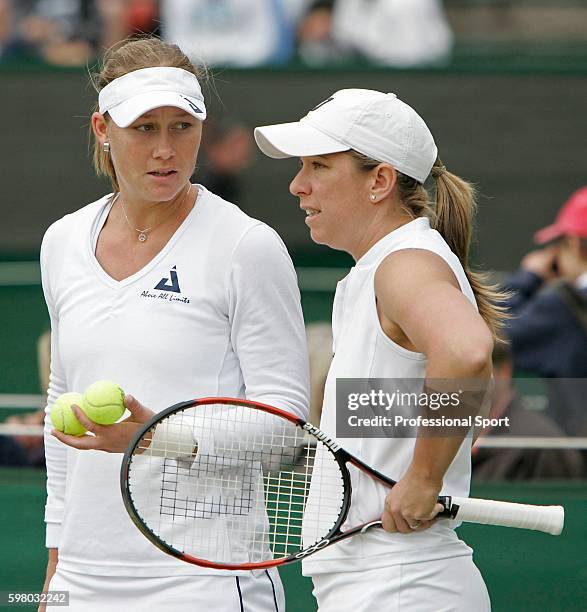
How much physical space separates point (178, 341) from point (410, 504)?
566 millimetres

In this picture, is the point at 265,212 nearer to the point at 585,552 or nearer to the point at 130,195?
the point at 585,552

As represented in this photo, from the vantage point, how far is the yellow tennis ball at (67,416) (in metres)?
2.44

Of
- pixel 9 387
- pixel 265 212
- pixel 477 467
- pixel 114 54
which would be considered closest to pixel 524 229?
pixel 265 212

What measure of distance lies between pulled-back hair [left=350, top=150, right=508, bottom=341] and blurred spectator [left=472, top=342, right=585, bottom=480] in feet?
6.55

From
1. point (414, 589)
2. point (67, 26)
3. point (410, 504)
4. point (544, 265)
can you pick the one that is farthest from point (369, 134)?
point (67, 26)

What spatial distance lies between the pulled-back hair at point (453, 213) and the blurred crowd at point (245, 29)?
7.25 m

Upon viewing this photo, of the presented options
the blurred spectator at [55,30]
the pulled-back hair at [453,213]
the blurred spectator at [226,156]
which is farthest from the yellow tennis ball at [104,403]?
the blurred spectator at [55,30]

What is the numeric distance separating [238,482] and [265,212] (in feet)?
24.5

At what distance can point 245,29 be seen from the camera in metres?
9.98

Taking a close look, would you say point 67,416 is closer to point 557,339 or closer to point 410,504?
point 410,504

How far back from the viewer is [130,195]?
2.64m

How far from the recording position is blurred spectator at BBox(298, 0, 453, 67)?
10.4 meters

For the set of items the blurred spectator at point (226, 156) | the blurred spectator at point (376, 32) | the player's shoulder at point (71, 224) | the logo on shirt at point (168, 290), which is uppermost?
the blurred spectator at point (376, 32)

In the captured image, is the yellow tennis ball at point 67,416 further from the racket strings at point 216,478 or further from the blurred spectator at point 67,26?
the blurred spectator at point 67,26
